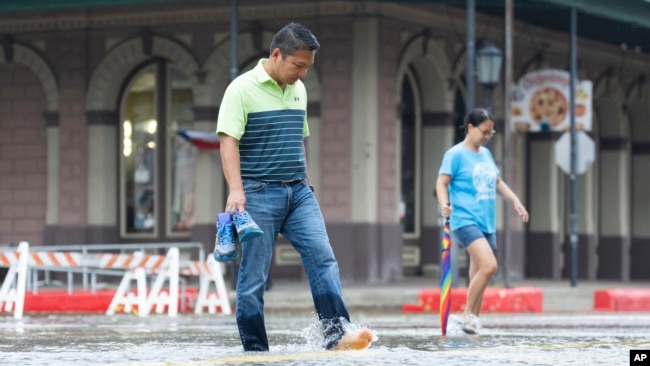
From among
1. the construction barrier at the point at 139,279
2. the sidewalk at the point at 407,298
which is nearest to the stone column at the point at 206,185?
the sidewalk at the point at 407,298

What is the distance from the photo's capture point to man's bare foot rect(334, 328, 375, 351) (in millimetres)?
8875

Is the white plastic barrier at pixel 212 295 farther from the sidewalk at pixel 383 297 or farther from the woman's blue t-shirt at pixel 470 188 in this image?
the woman's blue t-shirt at pixel 470 188

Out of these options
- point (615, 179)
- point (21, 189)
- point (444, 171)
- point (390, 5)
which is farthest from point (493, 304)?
point (615, 179)

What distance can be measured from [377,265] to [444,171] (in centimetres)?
1264

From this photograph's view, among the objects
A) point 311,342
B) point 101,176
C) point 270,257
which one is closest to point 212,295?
point 101,176

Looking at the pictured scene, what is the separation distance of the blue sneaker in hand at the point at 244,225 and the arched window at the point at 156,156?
18.4 meters

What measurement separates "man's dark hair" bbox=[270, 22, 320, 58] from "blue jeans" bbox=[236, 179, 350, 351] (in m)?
0.74

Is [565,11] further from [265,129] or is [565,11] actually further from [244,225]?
[244,225]

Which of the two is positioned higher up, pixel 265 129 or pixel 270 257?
pixel 265 129

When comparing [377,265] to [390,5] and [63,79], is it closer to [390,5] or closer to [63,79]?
[390,5]

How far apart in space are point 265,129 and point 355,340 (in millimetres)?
1244

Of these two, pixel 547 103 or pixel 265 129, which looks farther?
A: pixel 547 103

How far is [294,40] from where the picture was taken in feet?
28.9

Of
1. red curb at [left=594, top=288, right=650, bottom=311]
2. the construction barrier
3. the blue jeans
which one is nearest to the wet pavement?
the blue jeans
